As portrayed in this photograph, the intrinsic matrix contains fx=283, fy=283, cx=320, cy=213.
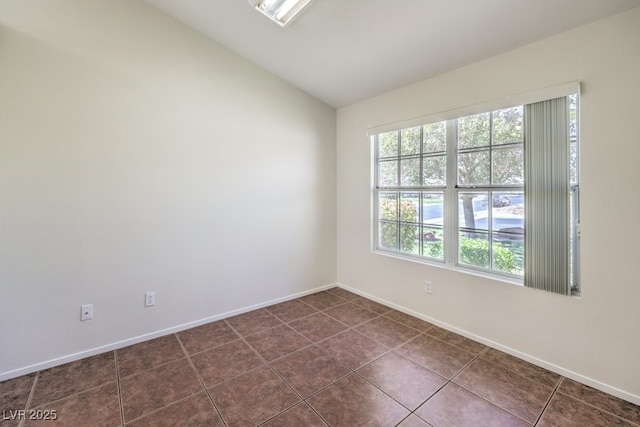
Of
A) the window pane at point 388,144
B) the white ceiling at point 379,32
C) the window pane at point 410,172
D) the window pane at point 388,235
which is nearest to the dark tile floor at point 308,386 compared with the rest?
the window pane at point 388,235

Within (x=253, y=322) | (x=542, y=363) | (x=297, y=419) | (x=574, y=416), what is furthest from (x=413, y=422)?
(x=253, y=322)

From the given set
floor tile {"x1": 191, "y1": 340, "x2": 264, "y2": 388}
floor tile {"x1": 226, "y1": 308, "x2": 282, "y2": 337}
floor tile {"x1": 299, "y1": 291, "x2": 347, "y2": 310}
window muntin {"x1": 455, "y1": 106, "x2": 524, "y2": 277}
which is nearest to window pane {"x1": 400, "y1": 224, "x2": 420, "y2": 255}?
window muntin {"x1": 455, "y1": 106, "x2": 524, "y2": 277}

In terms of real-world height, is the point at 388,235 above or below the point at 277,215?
below

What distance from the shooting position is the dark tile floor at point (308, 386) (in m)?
1.65

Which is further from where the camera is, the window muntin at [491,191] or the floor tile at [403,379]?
the window muntin at [491,191]

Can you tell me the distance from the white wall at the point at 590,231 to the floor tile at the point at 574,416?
28 centimetres

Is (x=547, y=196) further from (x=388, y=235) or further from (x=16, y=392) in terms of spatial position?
(x=16, y=392)

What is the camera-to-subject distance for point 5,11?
1.97 metres

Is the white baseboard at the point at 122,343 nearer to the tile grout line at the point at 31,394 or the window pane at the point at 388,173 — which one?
the tile grout line at the point at 31,394

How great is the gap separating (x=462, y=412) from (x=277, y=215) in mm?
2446

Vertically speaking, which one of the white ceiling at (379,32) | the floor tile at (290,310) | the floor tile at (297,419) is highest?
the white ceiling at (379,32)

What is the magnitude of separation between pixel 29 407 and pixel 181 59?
285cm

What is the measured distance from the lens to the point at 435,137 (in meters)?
2.88

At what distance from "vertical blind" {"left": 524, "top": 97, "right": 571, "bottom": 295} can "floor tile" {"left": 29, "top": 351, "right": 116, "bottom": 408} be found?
321 centimetres
